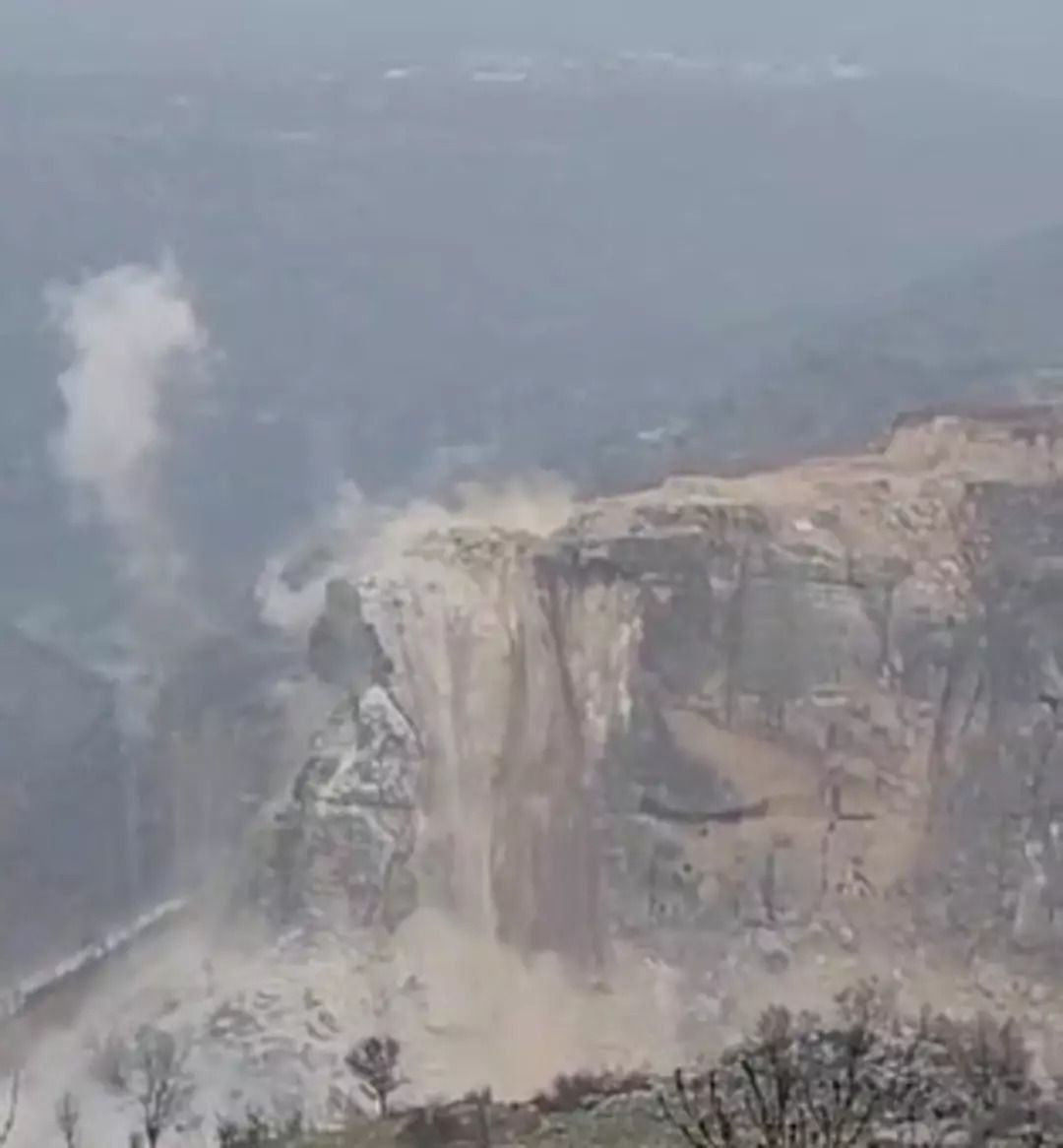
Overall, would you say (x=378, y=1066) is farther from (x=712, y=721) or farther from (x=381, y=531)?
(x=381, y=531)

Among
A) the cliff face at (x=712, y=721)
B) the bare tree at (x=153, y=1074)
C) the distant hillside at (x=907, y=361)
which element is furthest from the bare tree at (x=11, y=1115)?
the distant hillside at (x=907, y=361)

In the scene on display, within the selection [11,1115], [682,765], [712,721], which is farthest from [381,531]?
[11,1115]

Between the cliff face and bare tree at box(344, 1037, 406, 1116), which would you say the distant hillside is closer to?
the cliff face

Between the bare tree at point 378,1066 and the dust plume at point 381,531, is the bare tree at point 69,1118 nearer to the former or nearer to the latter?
the bare tree at point 378,1066

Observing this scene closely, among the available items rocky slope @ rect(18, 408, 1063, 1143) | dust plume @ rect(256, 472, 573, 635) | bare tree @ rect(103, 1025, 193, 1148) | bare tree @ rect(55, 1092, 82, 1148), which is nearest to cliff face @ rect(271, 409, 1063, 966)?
rocky slope @ rect(18, 408, 1063, 1143)

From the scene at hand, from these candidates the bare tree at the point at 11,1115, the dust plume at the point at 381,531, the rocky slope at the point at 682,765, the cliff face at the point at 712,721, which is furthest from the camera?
the dust plume at the point at 381,531

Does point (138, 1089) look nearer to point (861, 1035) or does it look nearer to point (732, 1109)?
point (861, 1035)
